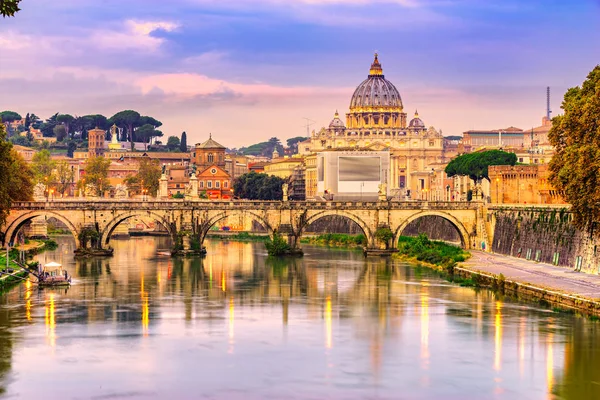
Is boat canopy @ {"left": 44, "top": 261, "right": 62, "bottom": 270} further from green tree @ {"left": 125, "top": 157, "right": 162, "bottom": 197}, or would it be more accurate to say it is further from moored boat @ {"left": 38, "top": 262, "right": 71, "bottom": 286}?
green tree @ {"left": 125, "top": 157, "right": 162, "bottom": 197}

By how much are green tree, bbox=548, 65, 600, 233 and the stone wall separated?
1587 millimetres

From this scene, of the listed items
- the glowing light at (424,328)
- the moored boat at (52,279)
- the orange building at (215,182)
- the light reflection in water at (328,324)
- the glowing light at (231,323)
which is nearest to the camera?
the glowing light at (424,328)

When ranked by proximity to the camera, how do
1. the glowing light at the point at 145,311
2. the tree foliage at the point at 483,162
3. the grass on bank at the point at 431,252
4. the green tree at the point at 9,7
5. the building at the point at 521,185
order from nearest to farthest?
the green tree at the point at 9,7 < the glowing light at the point at 145,311 < the grass on bank at the point at 431,252 < the building at the point at 521,185 < the tree foliage at the point at 483,162

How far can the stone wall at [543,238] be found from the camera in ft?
190

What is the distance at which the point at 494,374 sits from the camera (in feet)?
122

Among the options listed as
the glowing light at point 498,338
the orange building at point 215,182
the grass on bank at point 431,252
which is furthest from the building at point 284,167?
the glowing light at point 498,338

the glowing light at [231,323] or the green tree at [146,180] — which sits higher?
the green tree at [146,180]

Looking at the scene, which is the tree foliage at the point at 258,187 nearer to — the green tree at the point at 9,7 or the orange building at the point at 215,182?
the orange building at the point at 215,182

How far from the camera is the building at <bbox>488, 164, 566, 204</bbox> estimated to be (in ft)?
314

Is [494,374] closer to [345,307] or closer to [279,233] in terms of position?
[345,307]

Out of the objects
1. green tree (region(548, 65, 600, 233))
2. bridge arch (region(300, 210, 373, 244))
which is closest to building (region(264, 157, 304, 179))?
bridge arch (region(300, 210, 373, 244))

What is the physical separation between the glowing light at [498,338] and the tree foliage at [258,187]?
90.2 meters

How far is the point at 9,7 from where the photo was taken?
29.4 meters

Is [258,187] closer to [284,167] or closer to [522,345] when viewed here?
[284,167]
